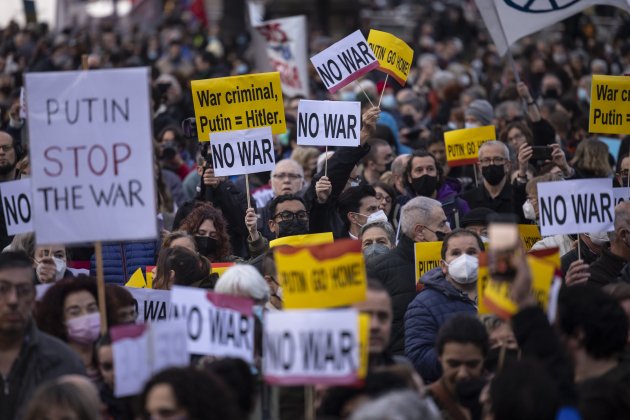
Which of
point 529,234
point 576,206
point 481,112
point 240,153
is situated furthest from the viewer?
point 481,112

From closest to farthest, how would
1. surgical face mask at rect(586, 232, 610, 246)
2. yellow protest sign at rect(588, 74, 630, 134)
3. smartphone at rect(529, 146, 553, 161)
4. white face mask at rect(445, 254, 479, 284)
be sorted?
1. white face mask at rect(445, 254, 479, 284)
2. surgical face mask at rect(586, 232, 610, 246)
3. yellow protest sign at rect(588, 74, 630, 134)
4. smartphone at rect(529, 146, 553, 161)

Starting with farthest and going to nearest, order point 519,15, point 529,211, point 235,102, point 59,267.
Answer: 1. point 519,15
2. point 529,211
3. point 235,102
4. point 59,267

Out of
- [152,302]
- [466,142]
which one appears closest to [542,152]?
[466,142]

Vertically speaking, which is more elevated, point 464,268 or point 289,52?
point 289,52

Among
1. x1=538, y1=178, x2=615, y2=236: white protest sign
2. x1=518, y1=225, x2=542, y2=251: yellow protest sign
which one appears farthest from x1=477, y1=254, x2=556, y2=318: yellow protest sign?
x1=518, y1=225, x2=542, y2=251: yellow protest sign

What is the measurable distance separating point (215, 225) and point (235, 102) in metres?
1.10

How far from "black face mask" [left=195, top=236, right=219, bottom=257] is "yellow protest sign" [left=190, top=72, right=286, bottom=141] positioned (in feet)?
3.30

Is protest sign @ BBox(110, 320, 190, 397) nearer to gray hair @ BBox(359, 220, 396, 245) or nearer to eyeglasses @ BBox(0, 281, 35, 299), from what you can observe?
eyeglasses @ BBox(0, 281, 35, 299)

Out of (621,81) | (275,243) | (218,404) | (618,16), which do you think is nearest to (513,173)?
(621,81)

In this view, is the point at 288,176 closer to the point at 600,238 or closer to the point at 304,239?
the point at 304,239

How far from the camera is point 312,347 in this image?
6309 mm

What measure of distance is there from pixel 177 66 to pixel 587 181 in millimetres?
15277

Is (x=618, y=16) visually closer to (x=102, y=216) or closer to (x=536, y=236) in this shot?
(x=536, y=236)

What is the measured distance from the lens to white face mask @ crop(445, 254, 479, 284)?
8562 mm
